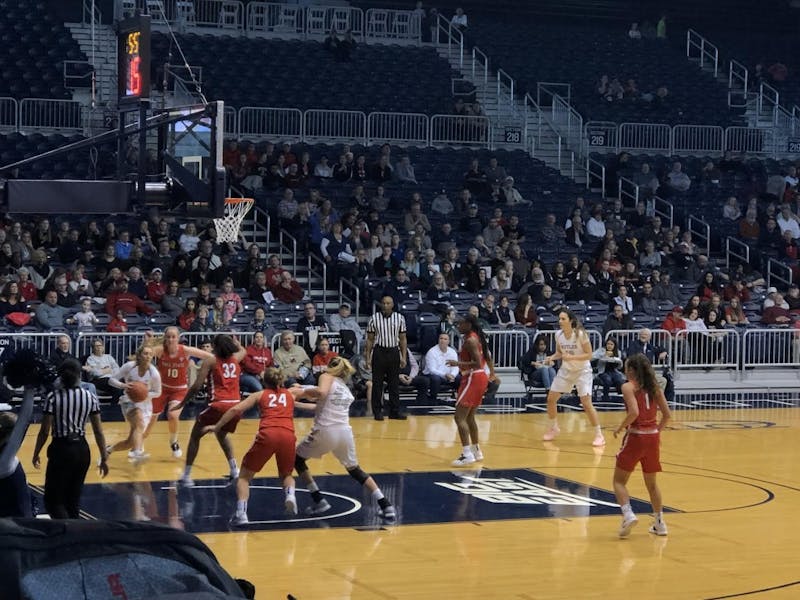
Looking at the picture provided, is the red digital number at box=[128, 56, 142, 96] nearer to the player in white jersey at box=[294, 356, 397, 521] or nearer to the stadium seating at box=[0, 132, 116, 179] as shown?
the player in white jersey at box=[294, 356, 397, 521]

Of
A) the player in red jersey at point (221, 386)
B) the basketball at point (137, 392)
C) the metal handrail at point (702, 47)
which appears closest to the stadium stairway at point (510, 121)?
the metal handrail at point (702, 47)

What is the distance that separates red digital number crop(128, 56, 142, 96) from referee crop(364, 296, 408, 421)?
6304mm

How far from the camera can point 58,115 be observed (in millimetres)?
29406

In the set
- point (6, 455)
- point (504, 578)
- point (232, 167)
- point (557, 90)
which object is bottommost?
point (504, 578)

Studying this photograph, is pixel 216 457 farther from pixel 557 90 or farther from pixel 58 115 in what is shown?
pixel 557 90

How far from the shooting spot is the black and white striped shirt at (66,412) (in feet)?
35.8

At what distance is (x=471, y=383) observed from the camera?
648 inches

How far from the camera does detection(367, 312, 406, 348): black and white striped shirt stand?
20797mm

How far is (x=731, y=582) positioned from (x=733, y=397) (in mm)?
14696

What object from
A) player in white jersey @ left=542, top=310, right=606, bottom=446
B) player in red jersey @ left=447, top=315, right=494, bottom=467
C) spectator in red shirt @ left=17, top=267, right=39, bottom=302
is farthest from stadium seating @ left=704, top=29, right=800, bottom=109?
player in red jersey @ left=447, top=315, right=494, bottom=467

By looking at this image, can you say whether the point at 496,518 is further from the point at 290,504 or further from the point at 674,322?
the point at 674,322

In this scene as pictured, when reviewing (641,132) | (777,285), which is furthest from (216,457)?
(641,132)

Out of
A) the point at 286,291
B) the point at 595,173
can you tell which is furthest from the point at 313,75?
the point at 286,291

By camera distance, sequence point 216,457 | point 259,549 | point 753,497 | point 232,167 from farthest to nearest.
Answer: point 232,167 → point 216,457 → point 753,497 → point 259,549
